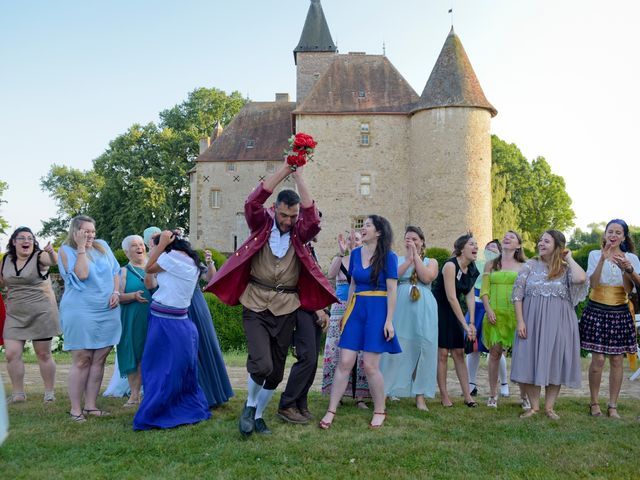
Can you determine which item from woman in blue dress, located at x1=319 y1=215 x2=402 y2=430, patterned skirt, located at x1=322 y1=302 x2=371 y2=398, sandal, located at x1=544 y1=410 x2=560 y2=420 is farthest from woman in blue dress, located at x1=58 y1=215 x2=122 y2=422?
sandal, located at x1=544 y1=410 x2=560 y2=420

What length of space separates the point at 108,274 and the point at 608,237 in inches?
206

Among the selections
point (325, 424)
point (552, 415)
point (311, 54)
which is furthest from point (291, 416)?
point (311, 54)

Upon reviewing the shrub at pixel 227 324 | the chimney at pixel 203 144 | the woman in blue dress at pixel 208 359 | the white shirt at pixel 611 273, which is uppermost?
the chimney at pixel 203 144

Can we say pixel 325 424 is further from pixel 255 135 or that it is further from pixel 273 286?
pixel 255 135

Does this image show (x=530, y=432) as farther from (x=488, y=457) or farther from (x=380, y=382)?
(x=380, y=382)

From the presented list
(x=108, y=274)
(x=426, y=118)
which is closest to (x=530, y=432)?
(x=108, y=274)

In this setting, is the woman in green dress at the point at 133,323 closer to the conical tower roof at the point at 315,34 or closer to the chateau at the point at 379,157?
the chateau at the point at 379,157

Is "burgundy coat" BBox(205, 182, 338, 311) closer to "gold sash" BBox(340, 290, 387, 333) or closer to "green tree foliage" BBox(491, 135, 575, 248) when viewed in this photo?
"gold sash" BBox(340, 290, 387, 333)

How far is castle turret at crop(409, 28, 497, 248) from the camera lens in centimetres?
3291

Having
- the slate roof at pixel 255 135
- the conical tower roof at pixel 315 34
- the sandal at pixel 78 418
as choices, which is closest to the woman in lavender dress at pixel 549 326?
the sandal at pixel 78 418

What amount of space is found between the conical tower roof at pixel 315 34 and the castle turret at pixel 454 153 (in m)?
12.8

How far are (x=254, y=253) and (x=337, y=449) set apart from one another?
1.78 meters

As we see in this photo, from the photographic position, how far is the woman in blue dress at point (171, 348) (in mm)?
5633

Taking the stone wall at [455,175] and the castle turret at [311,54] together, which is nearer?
the stone wall at [455,175]
